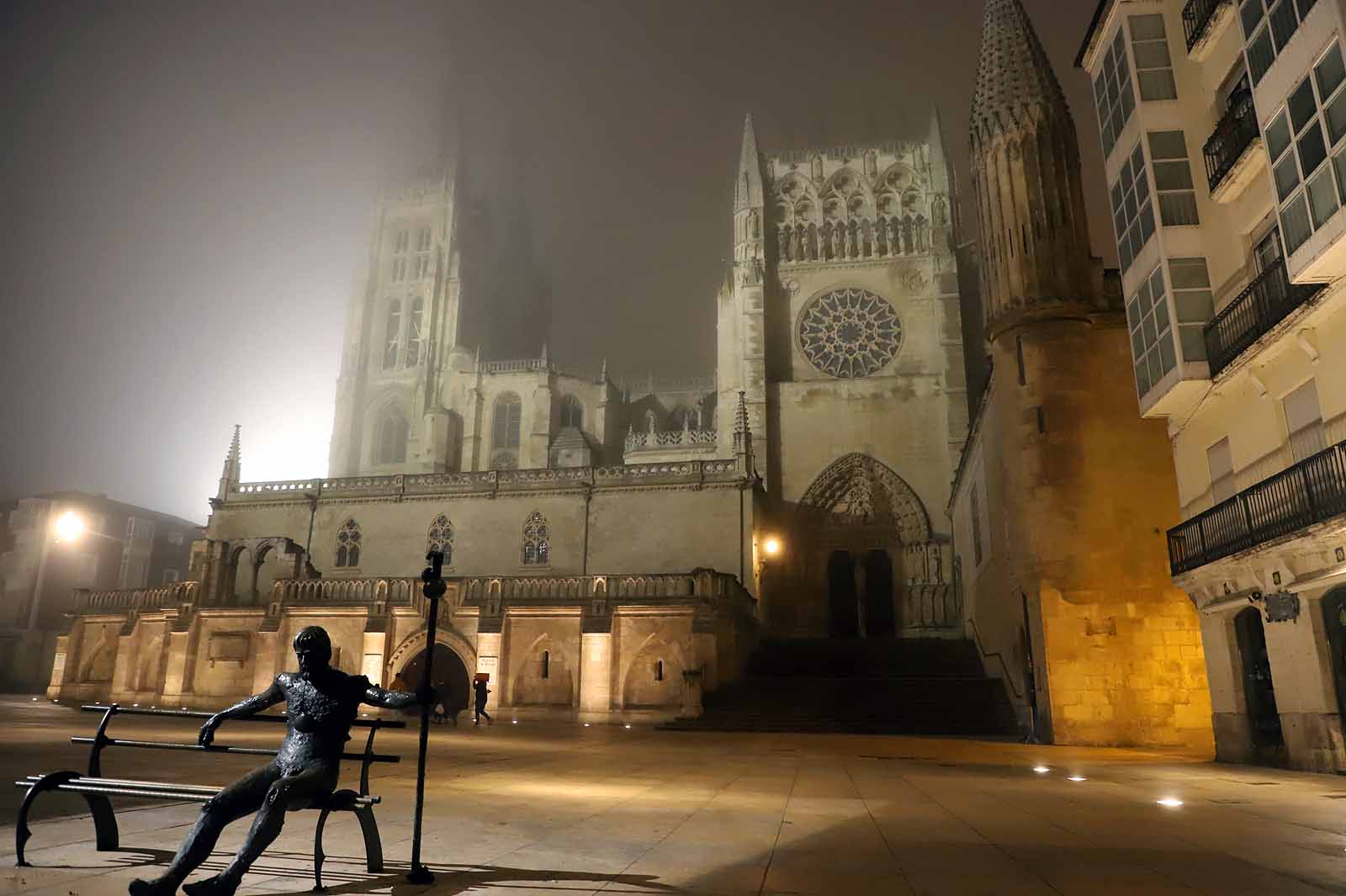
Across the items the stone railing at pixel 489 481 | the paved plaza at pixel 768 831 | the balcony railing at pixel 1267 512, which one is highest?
the stone railing at pixel 489 481

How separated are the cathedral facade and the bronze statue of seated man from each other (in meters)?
18.4

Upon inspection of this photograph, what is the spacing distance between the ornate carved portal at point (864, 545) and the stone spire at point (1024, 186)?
55.0ft

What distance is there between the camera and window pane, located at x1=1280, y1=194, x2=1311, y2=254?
10.8 metres

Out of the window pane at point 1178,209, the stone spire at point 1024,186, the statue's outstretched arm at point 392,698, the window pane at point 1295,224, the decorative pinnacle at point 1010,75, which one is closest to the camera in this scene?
the statue's outstretched arm at point 392,698

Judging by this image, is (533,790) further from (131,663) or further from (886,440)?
(886,440)

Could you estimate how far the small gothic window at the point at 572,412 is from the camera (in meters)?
50.8

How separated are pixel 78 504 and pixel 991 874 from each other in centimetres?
4840

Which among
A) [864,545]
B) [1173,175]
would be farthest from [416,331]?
[1173,175]

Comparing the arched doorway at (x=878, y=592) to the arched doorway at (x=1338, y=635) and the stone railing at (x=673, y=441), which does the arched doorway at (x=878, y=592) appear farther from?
the arched doorway at (x=1338, y=635)

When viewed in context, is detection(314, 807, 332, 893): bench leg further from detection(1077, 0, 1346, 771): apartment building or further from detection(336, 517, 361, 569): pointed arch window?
detection(336, 517, 361, 569): pointed arch window

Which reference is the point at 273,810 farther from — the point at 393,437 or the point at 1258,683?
the point at 393,437

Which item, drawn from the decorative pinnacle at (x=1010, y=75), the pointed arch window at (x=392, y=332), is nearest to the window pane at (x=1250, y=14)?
the decorative pinnacle at (x=1010, y=75)

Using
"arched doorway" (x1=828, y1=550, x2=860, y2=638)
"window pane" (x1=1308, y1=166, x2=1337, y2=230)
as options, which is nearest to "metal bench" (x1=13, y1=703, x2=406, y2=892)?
"window pane" (x1=1308, y1=166, x2=1337, y2=230)

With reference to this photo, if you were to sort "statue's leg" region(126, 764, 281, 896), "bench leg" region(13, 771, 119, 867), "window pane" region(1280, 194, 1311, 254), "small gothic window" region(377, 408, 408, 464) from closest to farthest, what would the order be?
"statue's leg" region(126, 764, 281, 896), "bench leg" region(13, 771, 119, 867), "window pane" region(1280, 194, 1311, 254), "small gothic window" region(377, 408, 408, 464)
